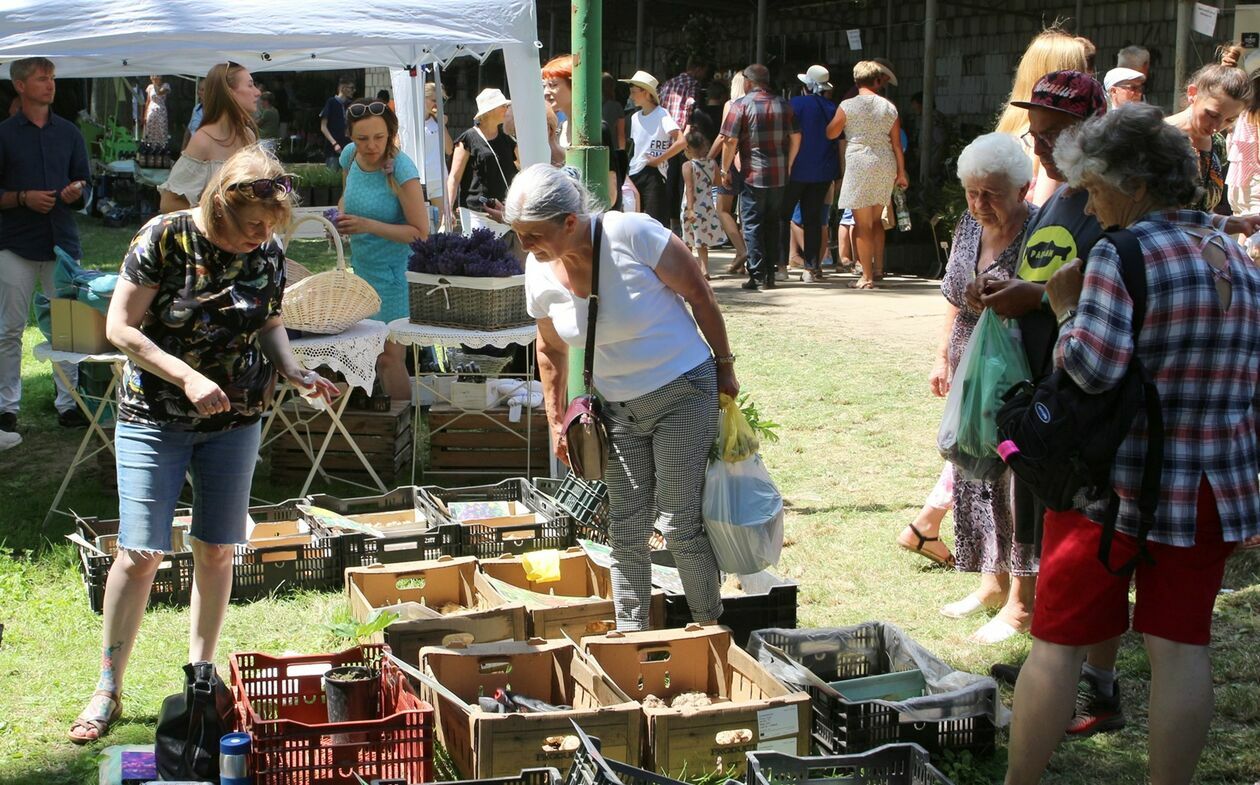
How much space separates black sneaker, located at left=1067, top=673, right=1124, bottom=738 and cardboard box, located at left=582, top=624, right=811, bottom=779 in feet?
2.75

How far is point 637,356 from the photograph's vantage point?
375 centimetres

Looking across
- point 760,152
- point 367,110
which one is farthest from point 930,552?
point 760,152

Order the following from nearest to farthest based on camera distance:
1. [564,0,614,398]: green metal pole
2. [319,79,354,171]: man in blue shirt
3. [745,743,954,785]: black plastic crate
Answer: [745,743,954,785]: black plastic crate, [564,0,614,398]: green metal pole, [319,79,354,171]: man in blue shirt

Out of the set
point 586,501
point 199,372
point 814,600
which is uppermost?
point 199,372

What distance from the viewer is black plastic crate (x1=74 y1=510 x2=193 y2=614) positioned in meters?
4.74

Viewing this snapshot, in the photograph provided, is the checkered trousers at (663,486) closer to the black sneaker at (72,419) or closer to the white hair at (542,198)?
the white hair at (542,198)

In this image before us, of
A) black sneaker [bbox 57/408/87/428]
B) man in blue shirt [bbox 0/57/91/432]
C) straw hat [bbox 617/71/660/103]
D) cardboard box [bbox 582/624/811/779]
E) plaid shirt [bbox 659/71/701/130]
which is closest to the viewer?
cardboard box [bbox 582/624/811/779]

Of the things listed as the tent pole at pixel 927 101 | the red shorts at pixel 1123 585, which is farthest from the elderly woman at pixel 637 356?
the tent pole at pixel 927 101

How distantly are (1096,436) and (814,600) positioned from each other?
2.22m

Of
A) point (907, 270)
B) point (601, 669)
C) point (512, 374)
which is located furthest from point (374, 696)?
point (907, 270)

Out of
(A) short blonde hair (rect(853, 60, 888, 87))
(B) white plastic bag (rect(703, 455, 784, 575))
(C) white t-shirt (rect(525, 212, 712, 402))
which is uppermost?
(A) short blonde hair (rect(853, 60, 888, 87))

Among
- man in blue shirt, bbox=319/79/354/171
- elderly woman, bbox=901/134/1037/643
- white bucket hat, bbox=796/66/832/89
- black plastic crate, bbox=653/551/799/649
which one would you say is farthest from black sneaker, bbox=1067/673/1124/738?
man in blue shirt, bbox=319/79/354/171

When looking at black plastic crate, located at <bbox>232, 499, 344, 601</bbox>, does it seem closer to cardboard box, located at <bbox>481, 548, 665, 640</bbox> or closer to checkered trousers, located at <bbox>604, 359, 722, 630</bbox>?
cardboard box, located at <bbox>481, 548, 665, 640</bbox>

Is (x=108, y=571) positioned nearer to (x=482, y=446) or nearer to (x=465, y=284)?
(x=465, y=284)
